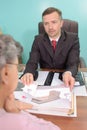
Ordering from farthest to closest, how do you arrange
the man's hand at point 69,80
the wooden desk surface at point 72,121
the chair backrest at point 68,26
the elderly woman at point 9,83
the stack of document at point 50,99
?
the chair backrest at point 68,26 → the man's hand at point 69,80 → the stack of document at point 50,99 → the wooden desk surface at point 72,121 → the elderly woman at point 9,83

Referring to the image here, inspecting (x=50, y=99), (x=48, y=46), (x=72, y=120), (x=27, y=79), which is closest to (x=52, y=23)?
(x=48, y=46)

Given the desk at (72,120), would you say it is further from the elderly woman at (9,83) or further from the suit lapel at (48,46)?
the suit lapel at (48,46)

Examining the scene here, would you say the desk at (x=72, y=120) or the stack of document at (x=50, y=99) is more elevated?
the stack of document at (x=50, y=99)

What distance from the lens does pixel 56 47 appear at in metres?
2.13

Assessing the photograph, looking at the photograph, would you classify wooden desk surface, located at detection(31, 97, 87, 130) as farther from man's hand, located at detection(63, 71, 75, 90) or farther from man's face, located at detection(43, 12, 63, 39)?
man's face, located at detection(43, 12, 63, 39)

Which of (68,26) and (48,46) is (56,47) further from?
(68,26)

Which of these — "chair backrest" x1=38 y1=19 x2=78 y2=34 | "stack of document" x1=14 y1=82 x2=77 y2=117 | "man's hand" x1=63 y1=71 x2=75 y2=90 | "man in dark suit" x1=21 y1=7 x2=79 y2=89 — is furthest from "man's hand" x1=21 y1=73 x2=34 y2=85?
"chair backrest" x1=38 y1=19 x2=78 y2=34

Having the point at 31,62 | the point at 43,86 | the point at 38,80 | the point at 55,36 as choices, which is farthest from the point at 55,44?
the point at 43,86

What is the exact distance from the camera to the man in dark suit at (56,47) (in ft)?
6.88

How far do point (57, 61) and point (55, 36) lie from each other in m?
0.24

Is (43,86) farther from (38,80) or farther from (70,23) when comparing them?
(70,23)

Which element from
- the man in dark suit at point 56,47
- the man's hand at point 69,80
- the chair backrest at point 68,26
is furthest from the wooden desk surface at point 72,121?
the chair backrest at point 68,26

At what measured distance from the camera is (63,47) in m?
2.15

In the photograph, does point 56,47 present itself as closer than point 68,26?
Yes
